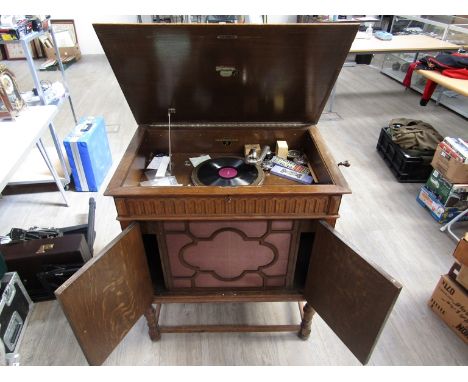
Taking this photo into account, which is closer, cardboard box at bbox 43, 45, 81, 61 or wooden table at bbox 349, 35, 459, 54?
wooden table at bbox 349, 35, 459, 54

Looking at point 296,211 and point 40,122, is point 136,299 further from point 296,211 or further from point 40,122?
point 40,122

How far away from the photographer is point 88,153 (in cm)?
215

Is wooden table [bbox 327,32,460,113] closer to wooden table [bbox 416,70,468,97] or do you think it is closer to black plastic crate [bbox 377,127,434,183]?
wooden table [bbox 416,70,468,97]

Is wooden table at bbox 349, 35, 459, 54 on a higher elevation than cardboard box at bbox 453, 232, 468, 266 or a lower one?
higher

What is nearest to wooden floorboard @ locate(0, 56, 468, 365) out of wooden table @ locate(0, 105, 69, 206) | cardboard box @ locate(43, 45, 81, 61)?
wooden table @ locate(0, 105, 69, 206)

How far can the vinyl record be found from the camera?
3.86 ft

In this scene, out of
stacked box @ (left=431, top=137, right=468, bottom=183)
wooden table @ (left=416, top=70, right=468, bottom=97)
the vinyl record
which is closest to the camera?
the vinyl record

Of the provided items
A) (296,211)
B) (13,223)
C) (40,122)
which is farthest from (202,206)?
(13,223)

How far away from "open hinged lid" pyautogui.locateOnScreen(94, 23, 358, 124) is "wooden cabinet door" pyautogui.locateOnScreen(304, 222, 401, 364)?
520 mm

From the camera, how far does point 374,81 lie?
14.9 feet

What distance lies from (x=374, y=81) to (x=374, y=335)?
4457 mm

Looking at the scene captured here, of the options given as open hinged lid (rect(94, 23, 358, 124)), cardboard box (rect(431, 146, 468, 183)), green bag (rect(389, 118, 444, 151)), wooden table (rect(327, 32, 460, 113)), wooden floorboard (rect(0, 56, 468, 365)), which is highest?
open hinged lid (rect(94, 23, 358, 124))

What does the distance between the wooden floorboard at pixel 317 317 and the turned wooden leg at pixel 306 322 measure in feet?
0.13

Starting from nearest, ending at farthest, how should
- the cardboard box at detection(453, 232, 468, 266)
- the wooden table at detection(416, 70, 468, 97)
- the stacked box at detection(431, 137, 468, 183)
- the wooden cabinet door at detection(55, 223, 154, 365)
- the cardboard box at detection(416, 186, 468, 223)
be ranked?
the wooden cabinet door at detection(55, 223, 154, 365), the cardboard box at detection(453, 232, 468, 266), the stacked box at detection(431, 137, 468, 183), the cardboard box at detection(416, 186, 468, 223), the wooden table at detection(416, 70, 468, 97)
